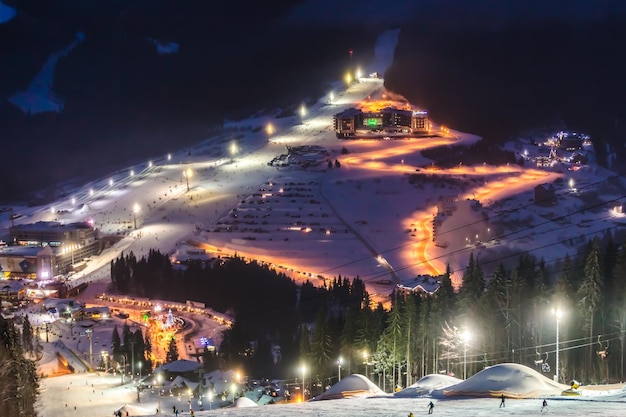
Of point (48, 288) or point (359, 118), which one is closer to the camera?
point (48, 288)

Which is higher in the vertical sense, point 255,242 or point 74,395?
point 255,242

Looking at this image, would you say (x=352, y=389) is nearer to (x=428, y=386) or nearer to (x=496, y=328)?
(x=428, y=386)

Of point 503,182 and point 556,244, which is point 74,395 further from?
point 503,182

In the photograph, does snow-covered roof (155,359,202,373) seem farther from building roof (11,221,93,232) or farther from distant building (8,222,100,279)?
building roof (11,221,93,232)

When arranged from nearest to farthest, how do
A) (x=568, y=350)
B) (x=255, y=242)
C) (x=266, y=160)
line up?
1. (x=568, y=350)
2. (x=255, y=242)
3. (x=266, y=160)

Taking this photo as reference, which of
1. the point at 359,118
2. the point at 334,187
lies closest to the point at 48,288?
the point at 334,187

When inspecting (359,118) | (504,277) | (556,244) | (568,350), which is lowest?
(568,350)

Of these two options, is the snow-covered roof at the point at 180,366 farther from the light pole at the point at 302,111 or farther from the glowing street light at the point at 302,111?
the glowing street light at the point at 302,111
